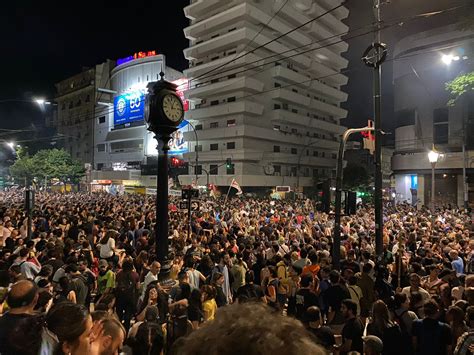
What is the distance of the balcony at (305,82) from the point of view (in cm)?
4872

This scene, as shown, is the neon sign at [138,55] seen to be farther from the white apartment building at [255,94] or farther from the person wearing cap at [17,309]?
the person wearing cap at [17,309]

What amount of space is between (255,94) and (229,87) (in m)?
3.91

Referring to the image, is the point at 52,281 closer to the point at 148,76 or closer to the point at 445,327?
the point at 445,327

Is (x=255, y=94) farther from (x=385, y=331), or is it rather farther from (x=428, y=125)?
(x=385, y=331)

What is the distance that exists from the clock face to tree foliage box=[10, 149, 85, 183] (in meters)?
58.0

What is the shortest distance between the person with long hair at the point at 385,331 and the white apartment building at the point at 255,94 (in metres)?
37.2

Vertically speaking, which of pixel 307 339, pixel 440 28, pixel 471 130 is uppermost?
pixel 440 28

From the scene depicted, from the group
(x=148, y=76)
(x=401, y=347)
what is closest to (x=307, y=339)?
(x=401, y=347)

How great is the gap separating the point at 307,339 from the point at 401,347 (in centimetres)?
424

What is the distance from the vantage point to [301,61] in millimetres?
52469

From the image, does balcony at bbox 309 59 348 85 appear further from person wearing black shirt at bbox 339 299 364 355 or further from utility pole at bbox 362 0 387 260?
person wearing black shirt at bbox 339 299 364 355

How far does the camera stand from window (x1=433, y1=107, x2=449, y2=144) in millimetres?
36741

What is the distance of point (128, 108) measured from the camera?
6322cm

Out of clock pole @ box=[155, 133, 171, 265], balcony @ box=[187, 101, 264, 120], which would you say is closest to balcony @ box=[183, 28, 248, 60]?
balcony @ box=[187, 101, 264, 120]
